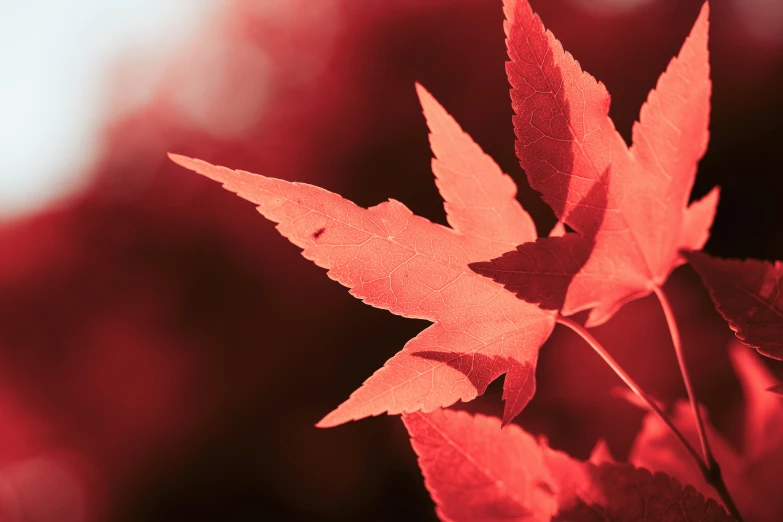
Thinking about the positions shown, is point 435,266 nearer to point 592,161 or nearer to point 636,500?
point 592,161

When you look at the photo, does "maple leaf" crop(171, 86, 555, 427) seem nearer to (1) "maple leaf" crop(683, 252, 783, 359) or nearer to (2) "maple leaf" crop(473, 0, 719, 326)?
(2) "maple leaf" crop(473, 0, 719, 326)

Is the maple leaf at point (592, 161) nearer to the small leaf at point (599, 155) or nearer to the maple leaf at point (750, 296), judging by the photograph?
the small leaf at point (599, 155)

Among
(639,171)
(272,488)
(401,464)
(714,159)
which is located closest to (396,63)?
(714,159)

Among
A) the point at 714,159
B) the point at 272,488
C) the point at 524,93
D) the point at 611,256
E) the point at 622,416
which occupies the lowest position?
the point at 272,488

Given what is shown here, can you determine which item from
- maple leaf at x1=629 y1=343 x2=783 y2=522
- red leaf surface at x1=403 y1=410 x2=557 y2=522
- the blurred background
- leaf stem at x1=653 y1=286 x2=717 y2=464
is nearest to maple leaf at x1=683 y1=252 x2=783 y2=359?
leaf stem at x1=653 y1=286 x2=717 y2=464

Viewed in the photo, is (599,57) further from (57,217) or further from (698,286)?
(57,217)

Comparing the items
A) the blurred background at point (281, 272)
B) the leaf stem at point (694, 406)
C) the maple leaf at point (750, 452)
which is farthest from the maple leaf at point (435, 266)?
the blurred background at point (281, 272)
